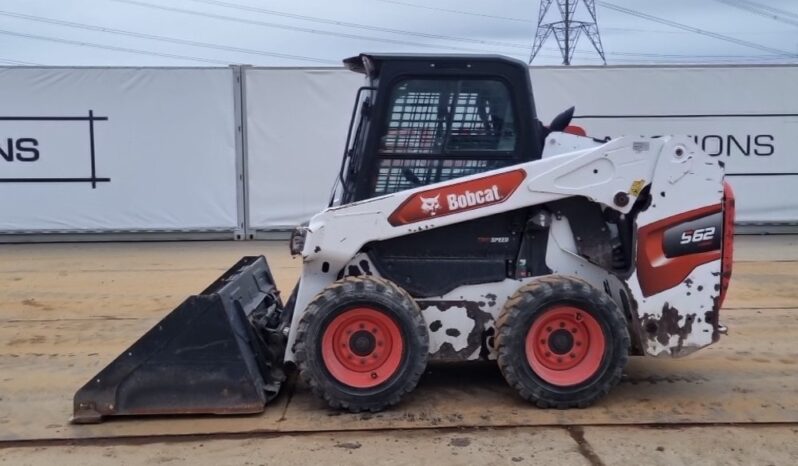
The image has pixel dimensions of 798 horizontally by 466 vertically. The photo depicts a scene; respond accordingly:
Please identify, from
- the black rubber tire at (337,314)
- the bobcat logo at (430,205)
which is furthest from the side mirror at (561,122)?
the black rubber tire at (337,314)

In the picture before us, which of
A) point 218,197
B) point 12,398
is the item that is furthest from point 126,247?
point 12,398

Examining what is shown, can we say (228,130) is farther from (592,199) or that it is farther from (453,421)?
(453,421)

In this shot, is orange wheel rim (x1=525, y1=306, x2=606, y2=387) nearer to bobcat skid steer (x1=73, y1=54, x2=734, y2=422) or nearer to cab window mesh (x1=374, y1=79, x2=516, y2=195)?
bobcat skid steer (x1=73, y1=54, x2=734, y2=422)

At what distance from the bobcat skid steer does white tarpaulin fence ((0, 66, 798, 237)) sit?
25.2 ft

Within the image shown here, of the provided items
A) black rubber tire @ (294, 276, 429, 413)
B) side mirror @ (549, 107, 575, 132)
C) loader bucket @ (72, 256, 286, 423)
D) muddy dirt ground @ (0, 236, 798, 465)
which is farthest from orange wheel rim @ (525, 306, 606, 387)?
loader bucket @ (72, 256, 286, 423)

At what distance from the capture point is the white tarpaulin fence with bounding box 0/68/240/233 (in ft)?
43.2

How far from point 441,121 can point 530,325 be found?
1492 millimetres

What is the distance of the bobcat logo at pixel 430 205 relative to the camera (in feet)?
18.1

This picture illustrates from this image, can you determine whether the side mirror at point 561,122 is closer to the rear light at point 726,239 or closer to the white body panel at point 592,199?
the white body panel at point 592,199

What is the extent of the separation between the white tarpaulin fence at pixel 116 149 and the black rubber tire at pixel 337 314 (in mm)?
8458

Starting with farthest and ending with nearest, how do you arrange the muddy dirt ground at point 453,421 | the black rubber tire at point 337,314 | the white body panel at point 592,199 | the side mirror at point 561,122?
the side mirror at point 561,122, the white body panel at point 592,199, the black rubber tire at point 337,314, the muddy dirt ground at point 453,421

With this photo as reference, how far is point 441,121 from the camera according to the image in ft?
18.9

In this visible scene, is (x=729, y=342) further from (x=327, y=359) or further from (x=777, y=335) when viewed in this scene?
(x=327, y=359)

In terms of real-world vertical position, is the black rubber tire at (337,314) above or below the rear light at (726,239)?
below
